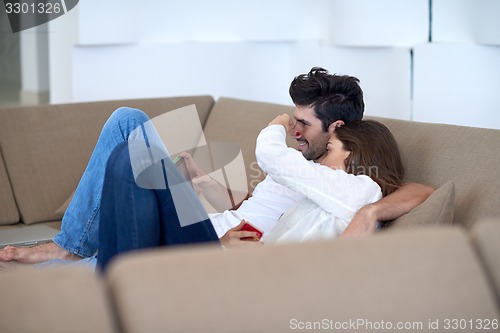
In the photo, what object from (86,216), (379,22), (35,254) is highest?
(379,22)

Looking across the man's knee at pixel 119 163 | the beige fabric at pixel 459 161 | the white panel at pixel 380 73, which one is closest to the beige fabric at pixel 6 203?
the man's knee at pixel 119 163

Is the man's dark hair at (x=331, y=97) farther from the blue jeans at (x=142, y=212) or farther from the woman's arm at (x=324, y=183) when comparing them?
the blue jeans at (x=142, y=212)

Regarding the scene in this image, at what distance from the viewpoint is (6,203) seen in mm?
3148

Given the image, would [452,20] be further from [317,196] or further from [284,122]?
[317,196]

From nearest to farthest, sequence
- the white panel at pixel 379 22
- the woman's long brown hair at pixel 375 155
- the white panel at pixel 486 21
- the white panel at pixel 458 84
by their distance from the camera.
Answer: the woman's long brown hair at pixel 375 155
the white panel at pixel 486 21
the white panel at pixel 458 84
the white panel at pixel 379 22

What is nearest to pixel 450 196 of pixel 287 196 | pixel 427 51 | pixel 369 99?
pixel 287 196

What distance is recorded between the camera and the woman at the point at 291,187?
1936 millimetres

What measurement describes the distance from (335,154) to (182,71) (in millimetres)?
2119

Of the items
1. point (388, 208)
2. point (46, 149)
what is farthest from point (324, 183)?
point (46, 149)

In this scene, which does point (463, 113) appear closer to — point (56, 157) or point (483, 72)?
point (483, 72)

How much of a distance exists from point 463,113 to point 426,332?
8.29 feet

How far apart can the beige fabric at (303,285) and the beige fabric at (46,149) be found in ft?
6.83

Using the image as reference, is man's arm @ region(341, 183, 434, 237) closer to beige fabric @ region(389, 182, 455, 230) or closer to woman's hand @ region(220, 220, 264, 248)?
beige fabric @ region(389, 182, 455, 230)

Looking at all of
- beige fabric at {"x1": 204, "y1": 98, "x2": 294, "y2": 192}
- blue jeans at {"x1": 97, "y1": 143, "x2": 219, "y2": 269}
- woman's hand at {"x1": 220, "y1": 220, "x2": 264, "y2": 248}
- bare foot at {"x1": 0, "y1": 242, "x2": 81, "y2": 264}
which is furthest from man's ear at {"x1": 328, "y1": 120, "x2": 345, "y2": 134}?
bare foot at {"x1": 0, "y1": 242, "x2": 81, "y2": 264}
